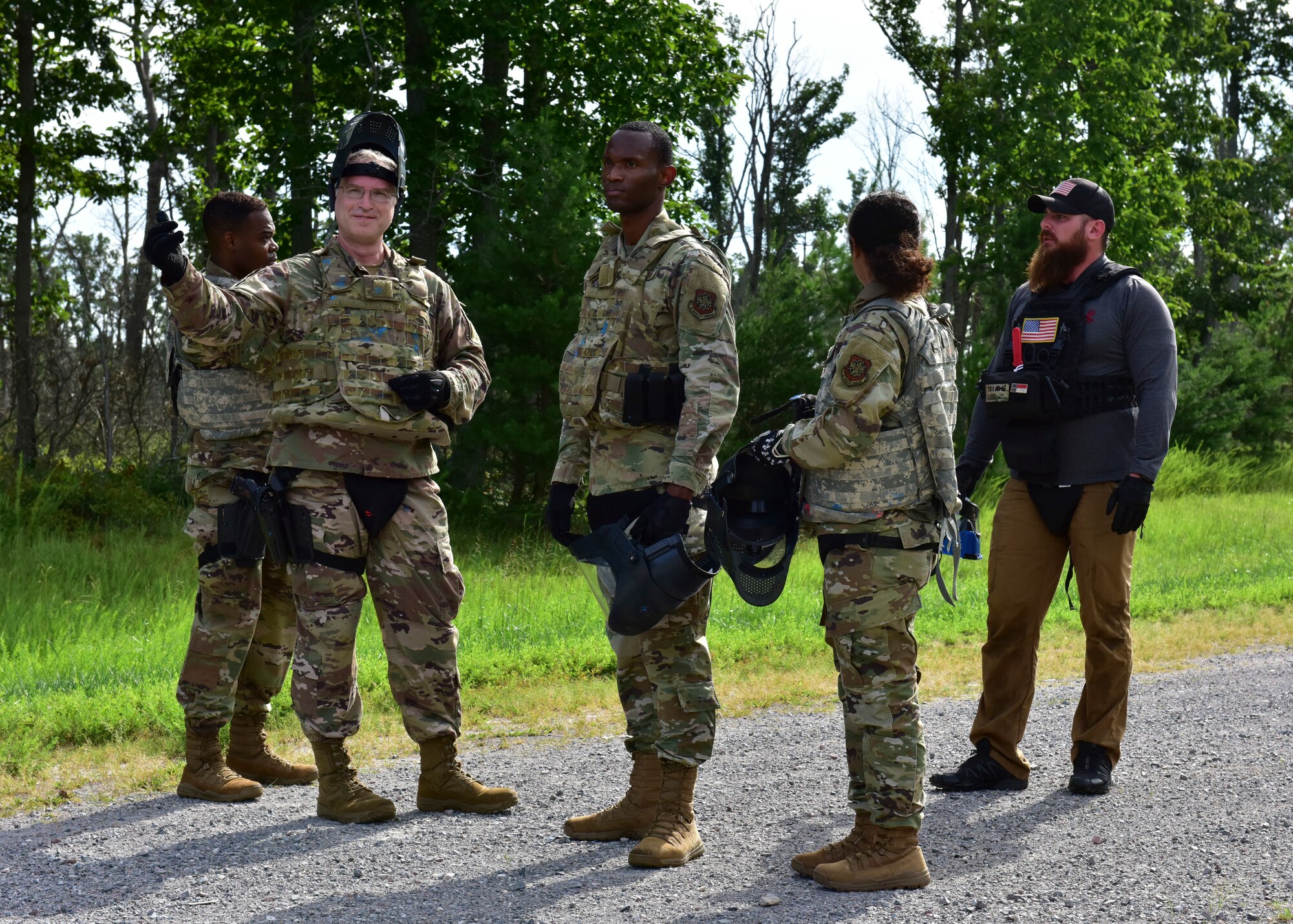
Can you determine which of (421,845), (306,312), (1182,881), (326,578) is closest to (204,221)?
(306,312)

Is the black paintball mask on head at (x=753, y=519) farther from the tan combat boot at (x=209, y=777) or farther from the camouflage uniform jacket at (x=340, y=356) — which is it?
the tan combat boot at (x=209, y=777)

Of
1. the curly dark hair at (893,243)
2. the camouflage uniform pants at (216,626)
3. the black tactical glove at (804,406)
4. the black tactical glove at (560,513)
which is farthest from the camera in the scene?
the camouflage uniform pants at (216,626)

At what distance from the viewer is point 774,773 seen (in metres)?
5.09

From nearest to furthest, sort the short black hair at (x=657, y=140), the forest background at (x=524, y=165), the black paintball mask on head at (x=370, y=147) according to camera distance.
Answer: the short black hair at (x=657, y=140) < the black paintball mask on head at (x=370, y=147) < the forest background at (x=524, y=165)

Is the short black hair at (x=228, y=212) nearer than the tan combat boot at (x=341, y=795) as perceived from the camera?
No

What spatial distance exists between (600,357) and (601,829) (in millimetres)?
1693

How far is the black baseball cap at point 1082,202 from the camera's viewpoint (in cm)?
497

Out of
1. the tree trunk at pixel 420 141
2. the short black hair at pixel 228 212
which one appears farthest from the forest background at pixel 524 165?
the short black hair at pixel 228 212

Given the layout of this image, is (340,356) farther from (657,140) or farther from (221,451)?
(657,140)

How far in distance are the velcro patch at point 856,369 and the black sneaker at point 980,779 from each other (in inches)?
79.7

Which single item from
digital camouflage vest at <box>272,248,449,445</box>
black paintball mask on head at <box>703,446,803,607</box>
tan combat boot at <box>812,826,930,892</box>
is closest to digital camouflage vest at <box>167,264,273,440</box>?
digital camouflage vest at <box>272,248,449,445</box>

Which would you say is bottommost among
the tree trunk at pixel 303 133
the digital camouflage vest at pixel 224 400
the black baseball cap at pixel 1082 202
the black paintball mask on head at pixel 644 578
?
the black paintball mask on head at pixel 644 578

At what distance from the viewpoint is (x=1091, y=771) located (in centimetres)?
476

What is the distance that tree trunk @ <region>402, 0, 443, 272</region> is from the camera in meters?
15.8
